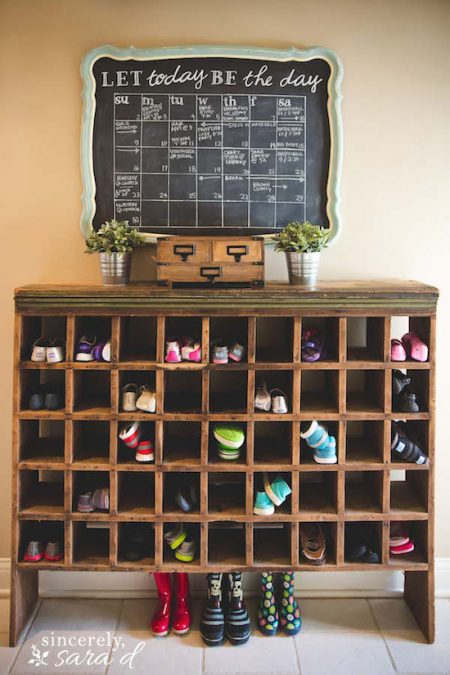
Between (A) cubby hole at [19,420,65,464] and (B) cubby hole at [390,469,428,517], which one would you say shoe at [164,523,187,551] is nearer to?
(A) cubby hole at [19,420,65,464]

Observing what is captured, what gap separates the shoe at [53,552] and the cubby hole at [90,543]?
63 mm

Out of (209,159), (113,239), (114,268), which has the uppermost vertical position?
(209,159)

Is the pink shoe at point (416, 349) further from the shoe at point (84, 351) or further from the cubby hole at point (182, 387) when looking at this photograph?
the shoe at point (84, 351)

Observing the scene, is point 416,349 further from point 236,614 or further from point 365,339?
point 236,614

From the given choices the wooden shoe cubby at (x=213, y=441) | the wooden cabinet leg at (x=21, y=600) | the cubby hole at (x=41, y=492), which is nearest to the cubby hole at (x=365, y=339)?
the wooden shoe cubby at (x=213, y=441)

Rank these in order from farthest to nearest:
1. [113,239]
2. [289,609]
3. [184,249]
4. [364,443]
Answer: [364,443] → [289,609] → [113,239] → [184,249]

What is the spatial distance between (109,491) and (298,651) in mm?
987

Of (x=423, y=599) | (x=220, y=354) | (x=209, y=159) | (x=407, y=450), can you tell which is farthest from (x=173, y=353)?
(x=423, y=599)

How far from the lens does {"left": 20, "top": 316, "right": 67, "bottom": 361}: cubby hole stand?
2424 millimetres

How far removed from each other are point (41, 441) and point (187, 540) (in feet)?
2.52

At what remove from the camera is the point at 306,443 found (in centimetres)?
253

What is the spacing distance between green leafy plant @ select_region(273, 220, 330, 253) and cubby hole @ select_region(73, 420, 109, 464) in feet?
3.65

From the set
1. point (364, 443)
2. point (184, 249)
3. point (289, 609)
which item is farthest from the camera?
point (364, 443)

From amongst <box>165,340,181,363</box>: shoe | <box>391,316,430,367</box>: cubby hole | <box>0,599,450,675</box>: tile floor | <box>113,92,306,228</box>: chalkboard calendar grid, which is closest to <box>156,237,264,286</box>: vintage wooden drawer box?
<box>165,340,181,363</box>: shoe
